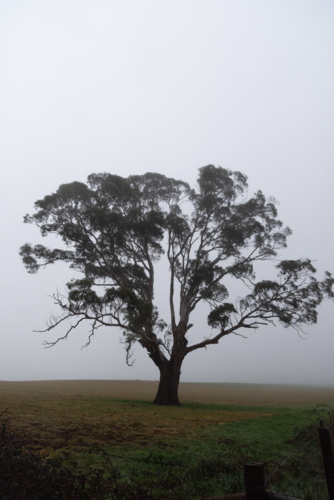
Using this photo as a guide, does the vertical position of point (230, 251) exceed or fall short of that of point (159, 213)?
it falls short

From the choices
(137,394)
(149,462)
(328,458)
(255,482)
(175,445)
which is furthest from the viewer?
(137,394)

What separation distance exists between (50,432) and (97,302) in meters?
11.1

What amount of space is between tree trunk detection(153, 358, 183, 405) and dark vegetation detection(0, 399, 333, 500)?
10398mm

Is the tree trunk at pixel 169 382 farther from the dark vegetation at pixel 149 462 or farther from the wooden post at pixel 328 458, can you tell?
the wooden post at pixel 328 458

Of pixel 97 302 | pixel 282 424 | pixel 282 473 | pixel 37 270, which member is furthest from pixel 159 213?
pixel 282 473

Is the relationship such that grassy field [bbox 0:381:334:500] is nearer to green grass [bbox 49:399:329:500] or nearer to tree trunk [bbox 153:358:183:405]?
green grass [bbox 49:399:329:500]

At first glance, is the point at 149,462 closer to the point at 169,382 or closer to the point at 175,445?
the point at 175,445

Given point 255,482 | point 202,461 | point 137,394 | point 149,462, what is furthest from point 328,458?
point 137,394

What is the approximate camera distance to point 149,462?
6.04m

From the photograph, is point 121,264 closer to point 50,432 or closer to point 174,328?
point 174,328

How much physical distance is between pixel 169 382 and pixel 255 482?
19788mm

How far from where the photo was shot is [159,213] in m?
23.9

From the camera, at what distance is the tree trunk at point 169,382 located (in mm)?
21734

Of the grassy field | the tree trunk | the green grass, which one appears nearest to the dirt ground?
the tree trunk
